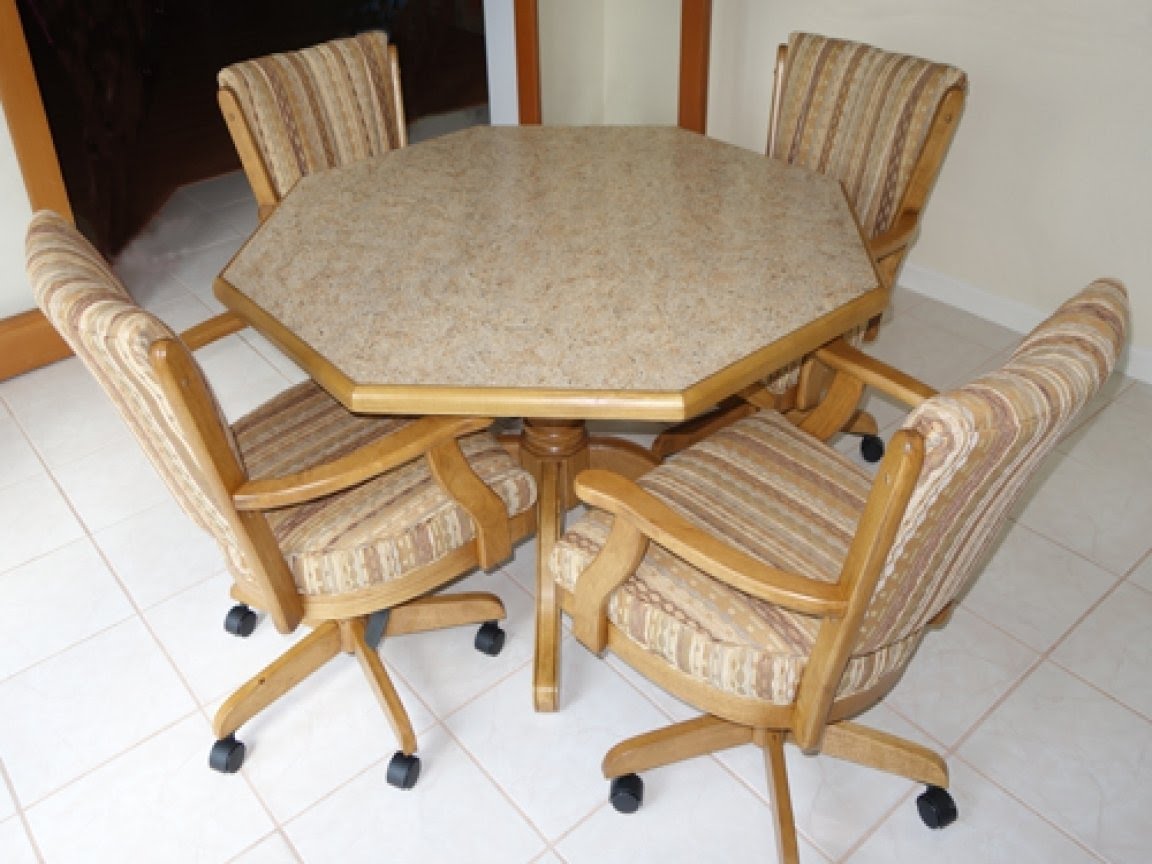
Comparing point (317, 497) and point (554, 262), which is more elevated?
point (554, 262)

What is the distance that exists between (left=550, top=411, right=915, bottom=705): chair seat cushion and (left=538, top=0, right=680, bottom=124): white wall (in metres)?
2.10

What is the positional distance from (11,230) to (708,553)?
2.49 m

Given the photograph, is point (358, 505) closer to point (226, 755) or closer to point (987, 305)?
point (226, 755)

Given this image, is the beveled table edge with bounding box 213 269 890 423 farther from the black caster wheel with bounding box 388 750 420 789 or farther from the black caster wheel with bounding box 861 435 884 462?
the black caster wheel with bounding box 861 435 884 462

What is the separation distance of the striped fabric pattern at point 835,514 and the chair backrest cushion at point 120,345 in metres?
0.53

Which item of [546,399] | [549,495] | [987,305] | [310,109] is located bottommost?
[987,305]

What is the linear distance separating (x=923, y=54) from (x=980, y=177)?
396mm

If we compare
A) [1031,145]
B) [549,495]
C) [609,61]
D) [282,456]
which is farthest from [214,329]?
[609,61]

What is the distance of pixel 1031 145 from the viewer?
2.85 metres

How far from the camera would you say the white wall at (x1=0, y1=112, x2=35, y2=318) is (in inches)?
111

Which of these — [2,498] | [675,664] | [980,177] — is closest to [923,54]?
[980,177]

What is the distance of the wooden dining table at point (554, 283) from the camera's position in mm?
1546

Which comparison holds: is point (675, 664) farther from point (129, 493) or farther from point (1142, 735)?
point (129, 493)

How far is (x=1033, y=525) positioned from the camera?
2.35m
